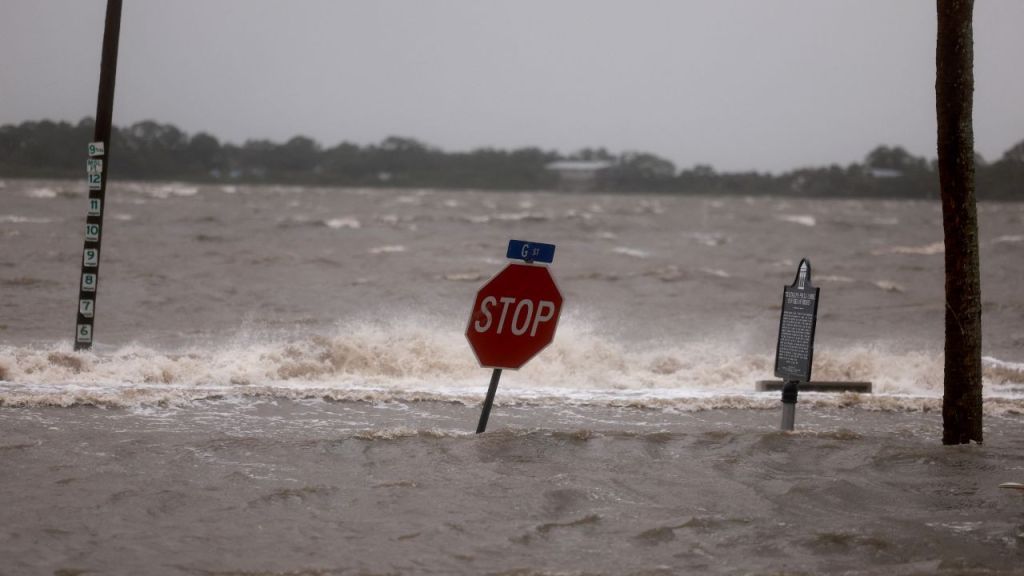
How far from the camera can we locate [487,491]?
644cm

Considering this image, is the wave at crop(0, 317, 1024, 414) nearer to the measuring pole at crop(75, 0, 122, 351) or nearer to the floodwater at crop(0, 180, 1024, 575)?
the floodwater at crop(0, 180, 1024, 575)

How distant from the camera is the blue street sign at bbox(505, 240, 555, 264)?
25.0 feet

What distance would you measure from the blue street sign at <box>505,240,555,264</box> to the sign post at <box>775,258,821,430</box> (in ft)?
5.36

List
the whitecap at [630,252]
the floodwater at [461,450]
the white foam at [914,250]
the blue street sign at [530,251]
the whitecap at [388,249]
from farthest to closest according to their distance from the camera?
the white foam at [914,250] < the whitecap at [630,252] < the whitecap at [388,249] < the blue street sign at [530,251] < the floodwater at [461,450]

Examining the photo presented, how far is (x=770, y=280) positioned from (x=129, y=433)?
26.4 meters

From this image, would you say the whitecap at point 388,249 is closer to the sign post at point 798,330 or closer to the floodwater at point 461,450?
the floodwater at point 461,450

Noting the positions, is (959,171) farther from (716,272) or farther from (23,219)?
(23,219)

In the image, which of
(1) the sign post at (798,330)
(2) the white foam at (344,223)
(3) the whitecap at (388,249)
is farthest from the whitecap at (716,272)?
(1) the sign post at (798,330)

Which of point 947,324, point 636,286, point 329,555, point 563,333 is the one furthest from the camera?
point 636,286

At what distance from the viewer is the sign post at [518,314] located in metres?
7.68

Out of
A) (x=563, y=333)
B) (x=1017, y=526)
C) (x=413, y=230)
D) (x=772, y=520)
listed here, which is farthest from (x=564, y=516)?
(x=413, y=230)

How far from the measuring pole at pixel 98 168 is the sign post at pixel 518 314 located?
619 cm

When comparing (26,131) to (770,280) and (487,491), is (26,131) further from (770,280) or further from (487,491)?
(770,280)

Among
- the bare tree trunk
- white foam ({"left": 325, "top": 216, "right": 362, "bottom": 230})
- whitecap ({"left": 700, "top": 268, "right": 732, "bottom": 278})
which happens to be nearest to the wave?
the bare tree trunk
